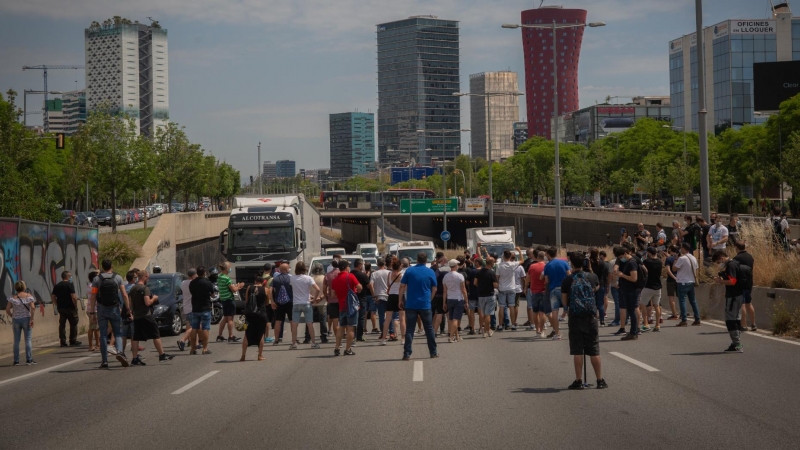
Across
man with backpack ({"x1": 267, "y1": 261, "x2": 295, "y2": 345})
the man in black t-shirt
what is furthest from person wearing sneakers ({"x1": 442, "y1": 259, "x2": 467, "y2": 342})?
the man in black t-shirt

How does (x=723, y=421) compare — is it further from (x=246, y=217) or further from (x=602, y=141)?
(x=602, y=141)

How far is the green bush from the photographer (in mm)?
37312

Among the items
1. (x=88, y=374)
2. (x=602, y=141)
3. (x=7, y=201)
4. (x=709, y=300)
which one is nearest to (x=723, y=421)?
(x=88, y=374)

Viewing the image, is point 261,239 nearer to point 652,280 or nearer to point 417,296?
point 652,280

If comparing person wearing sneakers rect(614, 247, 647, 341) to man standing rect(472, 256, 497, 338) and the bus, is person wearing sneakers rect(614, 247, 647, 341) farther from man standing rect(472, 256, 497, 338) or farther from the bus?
the bus

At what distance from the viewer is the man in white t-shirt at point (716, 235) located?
2227 centimetres

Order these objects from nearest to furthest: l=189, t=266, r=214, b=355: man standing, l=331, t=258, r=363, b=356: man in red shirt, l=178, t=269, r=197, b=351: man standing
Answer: l=331, t=258, r=363, b=356: man in red shirt, l=189, t=266, r=214, b=355: man standing, l=178, t=269, r=197, b=351: man standing

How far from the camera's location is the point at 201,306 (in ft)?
56.2

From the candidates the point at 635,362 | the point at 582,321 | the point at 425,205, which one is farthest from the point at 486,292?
the point at 425,205

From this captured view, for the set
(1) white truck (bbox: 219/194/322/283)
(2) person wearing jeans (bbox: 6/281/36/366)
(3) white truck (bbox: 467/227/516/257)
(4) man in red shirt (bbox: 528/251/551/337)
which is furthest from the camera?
(3) white truck (bbox: 467/227/516/257)

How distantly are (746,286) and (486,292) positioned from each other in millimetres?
5561

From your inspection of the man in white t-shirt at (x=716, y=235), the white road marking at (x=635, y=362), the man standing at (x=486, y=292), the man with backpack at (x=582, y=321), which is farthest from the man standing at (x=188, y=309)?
the man in white t-shirt at (x=716, y=235)

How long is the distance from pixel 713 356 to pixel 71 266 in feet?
65.7

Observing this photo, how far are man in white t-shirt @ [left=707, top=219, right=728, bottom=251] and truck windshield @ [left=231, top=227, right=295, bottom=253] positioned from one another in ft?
47.8
